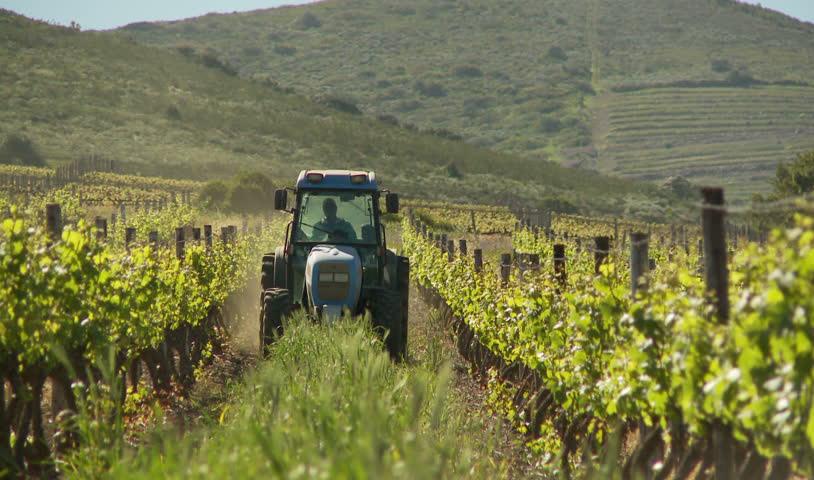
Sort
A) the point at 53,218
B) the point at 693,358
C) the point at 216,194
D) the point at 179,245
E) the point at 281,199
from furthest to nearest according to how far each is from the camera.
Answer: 1. the point at 216,194
2. the point at 179,245
3. the point at 281,199
4. the point at 53,218
5. the point at 693,358

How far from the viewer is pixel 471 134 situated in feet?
318

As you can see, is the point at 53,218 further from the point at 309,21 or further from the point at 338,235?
the point at 309,21

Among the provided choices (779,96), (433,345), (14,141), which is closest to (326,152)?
(14,141)

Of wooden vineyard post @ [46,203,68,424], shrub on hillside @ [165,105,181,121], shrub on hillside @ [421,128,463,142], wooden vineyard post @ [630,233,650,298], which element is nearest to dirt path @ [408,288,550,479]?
wooden vineyard post @ [630,233,650,298]

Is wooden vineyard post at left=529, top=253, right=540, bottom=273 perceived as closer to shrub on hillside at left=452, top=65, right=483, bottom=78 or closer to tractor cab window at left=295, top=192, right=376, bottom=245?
tractor cab window at left=295, top=192, right=376, bottom=245

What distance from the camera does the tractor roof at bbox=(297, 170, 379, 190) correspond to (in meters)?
10.1

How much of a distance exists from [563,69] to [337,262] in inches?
4109

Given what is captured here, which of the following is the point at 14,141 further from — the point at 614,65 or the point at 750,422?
the point at 614,65

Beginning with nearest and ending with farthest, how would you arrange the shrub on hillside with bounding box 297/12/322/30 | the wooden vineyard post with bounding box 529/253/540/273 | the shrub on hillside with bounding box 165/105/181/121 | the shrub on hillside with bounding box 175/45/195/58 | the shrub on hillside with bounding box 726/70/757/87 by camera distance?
1. the wooden vineyard post with bounding box 529/253/540/273
2. the shrub on hillside with bounding box 165/105/181/121
3. the shrub on hillside with bounding box 175/45/195/58
4. the shrub on hillside with bounding box 726/70/757/87
5. the shrub on hillside with bounding box 297/12/322/30

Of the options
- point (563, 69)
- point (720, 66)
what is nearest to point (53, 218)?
point (563, 69)

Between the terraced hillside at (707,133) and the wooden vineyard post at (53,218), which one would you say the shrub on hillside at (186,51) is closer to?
the terraced hillside at (707,133)

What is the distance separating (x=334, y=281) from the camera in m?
9.36

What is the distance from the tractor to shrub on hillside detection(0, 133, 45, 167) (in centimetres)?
3788

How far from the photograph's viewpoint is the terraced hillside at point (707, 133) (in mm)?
80250
